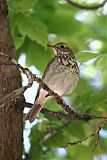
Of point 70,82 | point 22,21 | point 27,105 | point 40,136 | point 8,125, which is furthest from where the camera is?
point 70,82

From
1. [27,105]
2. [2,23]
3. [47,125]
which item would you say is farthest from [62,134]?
[2,23]

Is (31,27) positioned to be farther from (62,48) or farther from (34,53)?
(62,48)

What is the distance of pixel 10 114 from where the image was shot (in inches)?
72.8

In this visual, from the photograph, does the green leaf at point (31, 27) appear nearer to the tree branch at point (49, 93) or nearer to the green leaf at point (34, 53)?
the green leaf at point (34, 53)

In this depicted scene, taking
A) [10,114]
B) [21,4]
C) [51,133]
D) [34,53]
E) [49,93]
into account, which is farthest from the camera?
[34,53]

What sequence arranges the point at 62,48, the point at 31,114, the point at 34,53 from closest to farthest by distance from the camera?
the point at 31,114 → the point at 34,53 → the point at 62,48

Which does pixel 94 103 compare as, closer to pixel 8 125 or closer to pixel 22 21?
pixel 22 21

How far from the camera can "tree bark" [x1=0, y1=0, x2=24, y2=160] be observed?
5.94 ft

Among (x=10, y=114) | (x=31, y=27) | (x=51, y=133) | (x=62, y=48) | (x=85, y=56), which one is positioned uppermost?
(x=62, y=48)

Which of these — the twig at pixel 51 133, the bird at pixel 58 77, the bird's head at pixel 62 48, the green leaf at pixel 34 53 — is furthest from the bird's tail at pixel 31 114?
the bird's head at pixel 62 48

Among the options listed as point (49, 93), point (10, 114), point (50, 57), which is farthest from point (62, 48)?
point (49, 93)

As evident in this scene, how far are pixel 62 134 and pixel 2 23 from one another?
764 mm

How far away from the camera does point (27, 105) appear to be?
1.95m

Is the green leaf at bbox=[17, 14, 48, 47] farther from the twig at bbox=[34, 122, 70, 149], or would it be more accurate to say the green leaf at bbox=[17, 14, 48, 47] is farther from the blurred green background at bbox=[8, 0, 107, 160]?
the twig at bbox=[34, 122, 70, 149]
